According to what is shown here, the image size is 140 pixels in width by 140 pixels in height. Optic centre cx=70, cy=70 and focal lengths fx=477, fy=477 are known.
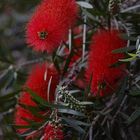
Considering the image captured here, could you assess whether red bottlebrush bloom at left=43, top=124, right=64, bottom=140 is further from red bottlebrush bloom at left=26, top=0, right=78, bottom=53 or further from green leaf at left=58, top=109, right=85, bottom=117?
red bottlebrush bloom at left=26, top=0, right=78, bottom=53

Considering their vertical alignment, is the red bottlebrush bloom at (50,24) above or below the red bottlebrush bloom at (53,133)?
above

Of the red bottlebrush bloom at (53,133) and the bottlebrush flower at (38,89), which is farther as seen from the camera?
the bottlebrush flower at (38,89)

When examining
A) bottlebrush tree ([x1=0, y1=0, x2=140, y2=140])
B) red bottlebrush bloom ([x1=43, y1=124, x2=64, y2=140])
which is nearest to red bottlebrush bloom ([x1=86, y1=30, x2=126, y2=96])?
bottlebrush tree ([x1=0, y1=0, x2=140, y2=140])

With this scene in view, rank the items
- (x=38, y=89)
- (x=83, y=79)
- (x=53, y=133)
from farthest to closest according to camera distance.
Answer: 1. (x=83, y=79)
2. (x=38, y=89)
3. (x=53, y=133)

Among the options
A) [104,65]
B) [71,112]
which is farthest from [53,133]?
[104,65]

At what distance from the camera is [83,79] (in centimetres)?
122

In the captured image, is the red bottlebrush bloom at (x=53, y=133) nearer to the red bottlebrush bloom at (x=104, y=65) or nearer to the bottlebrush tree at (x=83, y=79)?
the bottlebrush tree at (x=83, y=79)

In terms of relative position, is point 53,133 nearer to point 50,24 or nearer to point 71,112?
point 71,112

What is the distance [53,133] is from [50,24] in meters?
0.23

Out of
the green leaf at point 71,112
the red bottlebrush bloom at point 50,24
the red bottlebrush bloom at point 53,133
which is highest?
the red bottlebrush bloom at point 50,24

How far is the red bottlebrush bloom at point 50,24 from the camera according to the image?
103 centimetres

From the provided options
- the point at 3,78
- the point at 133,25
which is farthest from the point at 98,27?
the point at 3,78

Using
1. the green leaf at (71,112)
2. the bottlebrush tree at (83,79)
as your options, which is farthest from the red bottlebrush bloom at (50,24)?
the green leaf at (71,112)

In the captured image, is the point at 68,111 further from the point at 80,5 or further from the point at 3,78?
the point at 3,78
